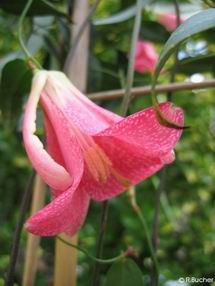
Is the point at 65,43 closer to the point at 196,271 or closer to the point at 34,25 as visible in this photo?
the point at 34,25

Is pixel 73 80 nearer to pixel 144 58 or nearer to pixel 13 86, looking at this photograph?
pixel 13 86

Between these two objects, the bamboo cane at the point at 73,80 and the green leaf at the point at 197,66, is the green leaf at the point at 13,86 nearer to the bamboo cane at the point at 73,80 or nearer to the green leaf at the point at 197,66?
the bamboo cane at the point at 73,80

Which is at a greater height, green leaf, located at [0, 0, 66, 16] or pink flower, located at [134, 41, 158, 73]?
green leaf, located at [0, 0, 66, 16]

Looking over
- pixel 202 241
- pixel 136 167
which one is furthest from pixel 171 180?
pixel 136 167

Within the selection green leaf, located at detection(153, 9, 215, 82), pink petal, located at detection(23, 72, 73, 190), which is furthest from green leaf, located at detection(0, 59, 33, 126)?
green leaf, located at detection(153, 9, 215, 82)

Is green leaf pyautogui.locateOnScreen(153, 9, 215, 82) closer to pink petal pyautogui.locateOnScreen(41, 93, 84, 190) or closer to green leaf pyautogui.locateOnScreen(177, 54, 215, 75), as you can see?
pink petal pyautogui.locateOnScreen(41, 93, 84, 190)

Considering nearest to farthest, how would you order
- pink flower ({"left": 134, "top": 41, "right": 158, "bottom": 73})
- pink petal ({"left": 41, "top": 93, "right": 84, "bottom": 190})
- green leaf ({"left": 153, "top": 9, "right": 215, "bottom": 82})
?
green leaf ({"left": 153, "top": 9, "right": 215, "bottom": 82}) < pink petal ({"left": 41, "top": 93, "right": 84, "bottom": 190}) < pink flower ({"left": 134, "top": 41, "right": 158, "bottom": 73})
